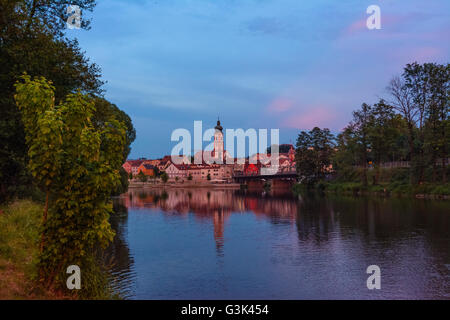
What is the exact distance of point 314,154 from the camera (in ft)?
324

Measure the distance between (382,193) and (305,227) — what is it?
38.6 meters

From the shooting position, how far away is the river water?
16312 mm

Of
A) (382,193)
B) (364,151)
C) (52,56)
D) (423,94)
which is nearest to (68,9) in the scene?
(52,56)

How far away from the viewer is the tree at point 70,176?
1048cm

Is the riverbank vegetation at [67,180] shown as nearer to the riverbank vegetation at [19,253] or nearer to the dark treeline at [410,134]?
the riverbank vegetation at [19,253]

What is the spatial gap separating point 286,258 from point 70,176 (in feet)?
47.8

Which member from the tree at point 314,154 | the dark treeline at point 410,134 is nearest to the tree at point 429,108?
the dark treeline at point 410,134

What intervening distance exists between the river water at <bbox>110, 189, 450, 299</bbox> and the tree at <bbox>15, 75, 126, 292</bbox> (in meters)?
5.43

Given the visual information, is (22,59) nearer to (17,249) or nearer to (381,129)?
(17,249)

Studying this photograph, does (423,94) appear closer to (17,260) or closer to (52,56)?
(52,56)

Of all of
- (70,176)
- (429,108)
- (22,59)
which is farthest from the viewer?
(429,108)

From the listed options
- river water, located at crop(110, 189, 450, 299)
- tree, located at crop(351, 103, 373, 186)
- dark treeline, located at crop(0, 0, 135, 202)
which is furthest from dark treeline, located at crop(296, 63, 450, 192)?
dark treeline, located at crop(0, 0, 135, 202)

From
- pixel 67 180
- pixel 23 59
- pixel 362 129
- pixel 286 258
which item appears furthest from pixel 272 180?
pixel 67 180

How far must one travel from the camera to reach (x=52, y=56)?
21734mm
